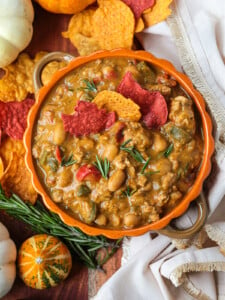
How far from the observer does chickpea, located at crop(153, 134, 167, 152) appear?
1899mm

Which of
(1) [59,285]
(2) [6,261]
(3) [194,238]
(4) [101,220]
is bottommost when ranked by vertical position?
(1) [59,285]

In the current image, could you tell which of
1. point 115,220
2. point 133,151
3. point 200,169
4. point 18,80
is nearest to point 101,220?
point 115,220

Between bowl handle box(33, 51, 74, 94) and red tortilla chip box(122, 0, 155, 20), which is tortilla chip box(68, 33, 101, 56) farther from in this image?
red tortilla chip box(122, 0, 155, 20)

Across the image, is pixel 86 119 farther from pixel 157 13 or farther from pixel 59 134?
pixel 157 13

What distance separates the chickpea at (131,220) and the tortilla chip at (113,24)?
705mm

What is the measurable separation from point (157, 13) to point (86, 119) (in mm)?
571

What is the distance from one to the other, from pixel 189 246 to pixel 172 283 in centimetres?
18

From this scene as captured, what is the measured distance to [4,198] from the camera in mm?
2133

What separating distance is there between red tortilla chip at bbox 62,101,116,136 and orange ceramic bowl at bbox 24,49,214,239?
0.16m

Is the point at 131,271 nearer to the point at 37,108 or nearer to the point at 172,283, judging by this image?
the point at 172,283

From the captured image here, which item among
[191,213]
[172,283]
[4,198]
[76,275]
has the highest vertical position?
[191,213]

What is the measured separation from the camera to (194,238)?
2.12 meters

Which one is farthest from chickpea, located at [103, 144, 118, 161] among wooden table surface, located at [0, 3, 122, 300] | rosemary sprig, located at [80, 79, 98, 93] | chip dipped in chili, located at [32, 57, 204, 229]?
wooden table surface, located at [0, 3, 122, 300]

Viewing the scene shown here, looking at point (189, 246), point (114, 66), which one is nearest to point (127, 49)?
point (114, 66)
